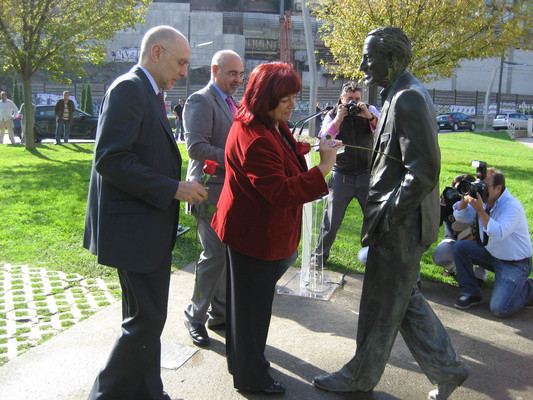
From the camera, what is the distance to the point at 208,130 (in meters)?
3.94

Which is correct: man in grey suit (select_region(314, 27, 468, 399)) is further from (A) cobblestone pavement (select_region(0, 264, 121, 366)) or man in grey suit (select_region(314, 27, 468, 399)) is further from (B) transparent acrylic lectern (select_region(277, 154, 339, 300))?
(A) cobblestone pavement (select_region(0, 264, 121, 366))

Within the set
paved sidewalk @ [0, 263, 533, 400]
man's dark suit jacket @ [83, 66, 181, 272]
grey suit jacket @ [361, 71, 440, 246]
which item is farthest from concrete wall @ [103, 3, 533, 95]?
man's dark suit jacket @ [83, 66, 181, 272]

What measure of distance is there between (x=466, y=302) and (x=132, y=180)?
11.3 ft

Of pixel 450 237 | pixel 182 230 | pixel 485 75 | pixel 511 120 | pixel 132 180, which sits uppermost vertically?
pixel 485 75

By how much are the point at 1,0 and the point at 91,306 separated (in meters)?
13.7

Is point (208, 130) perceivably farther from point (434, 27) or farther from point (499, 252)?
point (434, 27)

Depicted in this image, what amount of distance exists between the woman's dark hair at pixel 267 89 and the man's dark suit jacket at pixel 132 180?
0.46m

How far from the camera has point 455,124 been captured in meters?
39.9

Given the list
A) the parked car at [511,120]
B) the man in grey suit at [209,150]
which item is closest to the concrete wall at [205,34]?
the parked car at [511,120]

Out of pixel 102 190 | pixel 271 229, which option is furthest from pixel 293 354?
pixel 102 190

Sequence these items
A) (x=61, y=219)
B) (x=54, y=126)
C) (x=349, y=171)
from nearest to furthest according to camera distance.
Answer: (x=349, y=171) → (x=61, y=219) → (x=54, y=126)

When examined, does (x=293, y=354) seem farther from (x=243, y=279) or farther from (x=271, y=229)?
(x=271, y=229)

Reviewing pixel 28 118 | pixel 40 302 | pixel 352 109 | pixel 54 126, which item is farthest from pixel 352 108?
pixel 54 126

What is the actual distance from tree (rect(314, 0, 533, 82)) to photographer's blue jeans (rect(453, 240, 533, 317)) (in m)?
9.69
